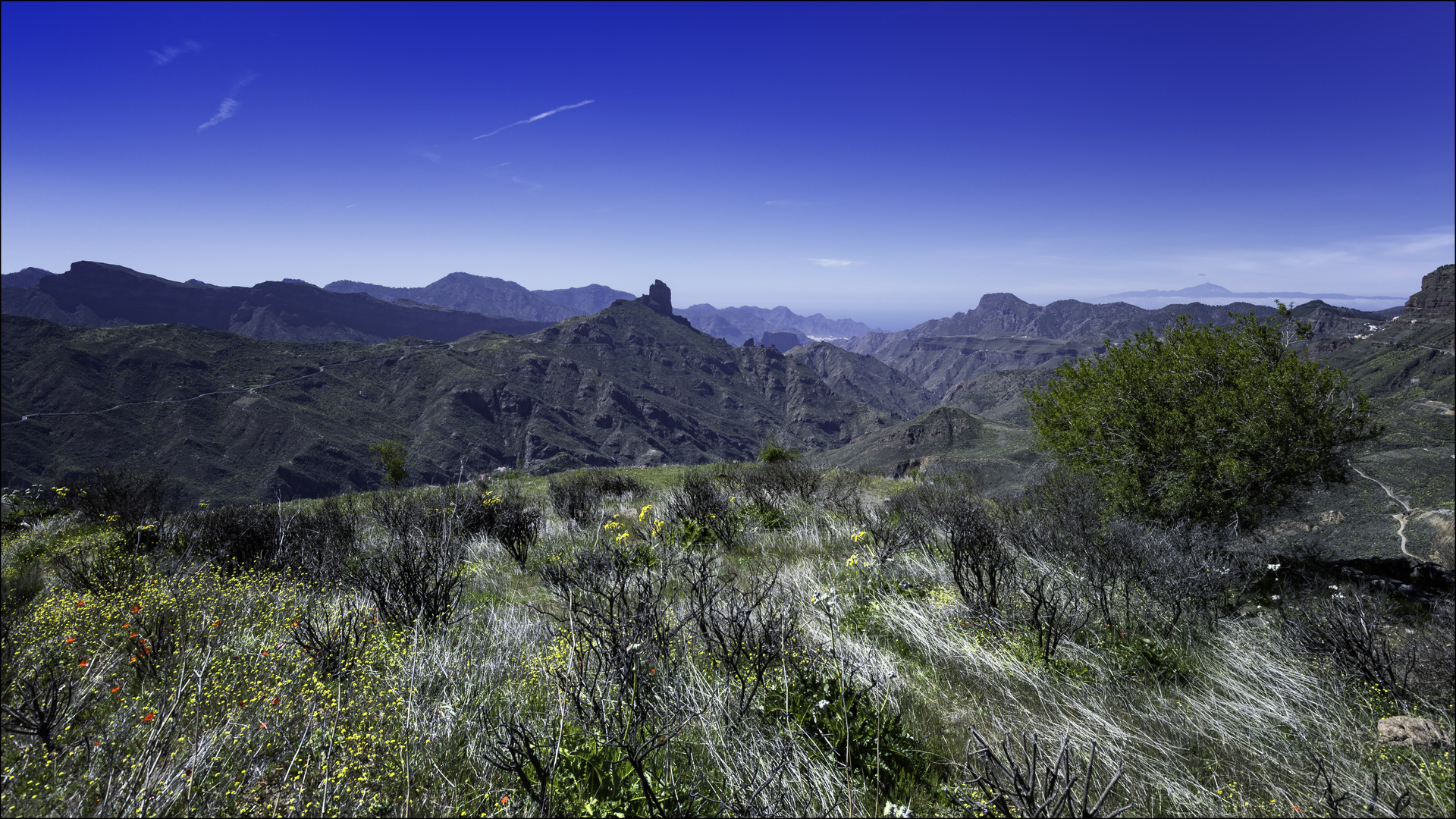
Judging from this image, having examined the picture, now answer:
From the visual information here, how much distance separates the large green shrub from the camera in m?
9.43

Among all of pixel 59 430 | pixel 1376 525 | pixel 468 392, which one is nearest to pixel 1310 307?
pixel 1376 525

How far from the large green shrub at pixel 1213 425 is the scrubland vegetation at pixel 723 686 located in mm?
2528

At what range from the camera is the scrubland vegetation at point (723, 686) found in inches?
112

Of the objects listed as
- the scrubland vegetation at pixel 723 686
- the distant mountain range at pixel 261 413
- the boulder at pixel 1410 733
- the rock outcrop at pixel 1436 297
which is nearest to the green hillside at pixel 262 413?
the distant mountain range at pixel 261 413

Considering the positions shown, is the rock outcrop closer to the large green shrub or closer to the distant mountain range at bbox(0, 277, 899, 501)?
the distant mountain range at bbox(0, 277, 899, 501)

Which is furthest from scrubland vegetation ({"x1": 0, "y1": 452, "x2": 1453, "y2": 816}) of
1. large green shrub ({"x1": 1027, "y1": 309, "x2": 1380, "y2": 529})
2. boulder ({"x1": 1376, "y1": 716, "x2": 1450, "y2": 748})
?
large green shrub ({"x1": 1027, "y1": 309, "x2": 1380, "y2": 529})

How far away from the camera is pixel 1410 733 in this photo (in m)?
3.68

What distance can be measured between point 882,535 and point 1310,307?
Answer: 21792cm

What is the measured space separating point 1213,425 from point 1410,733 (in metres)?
7.66

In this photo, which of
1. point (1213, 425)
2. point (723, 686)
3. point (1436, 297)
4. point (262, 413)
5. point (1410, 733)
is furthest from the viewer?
point (1436, 297)

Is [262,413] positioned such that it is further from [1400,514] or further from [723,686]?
[1400,514]

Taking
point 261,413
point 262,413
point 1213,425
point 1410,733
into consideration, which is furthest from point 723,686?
point 262,413

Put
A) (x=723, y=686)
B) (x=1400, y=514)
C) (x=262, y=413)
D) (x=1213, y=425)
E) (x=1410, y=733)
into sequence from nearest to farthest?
Answer: (x=1410, y=733)
(x=723, y=686)
(x=1213, y=425)
(x=1400, y=514)
(x=262, y=413)

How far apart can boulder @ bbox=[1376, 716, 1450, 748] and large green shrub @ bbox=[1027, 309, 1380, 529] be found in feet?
21.6
